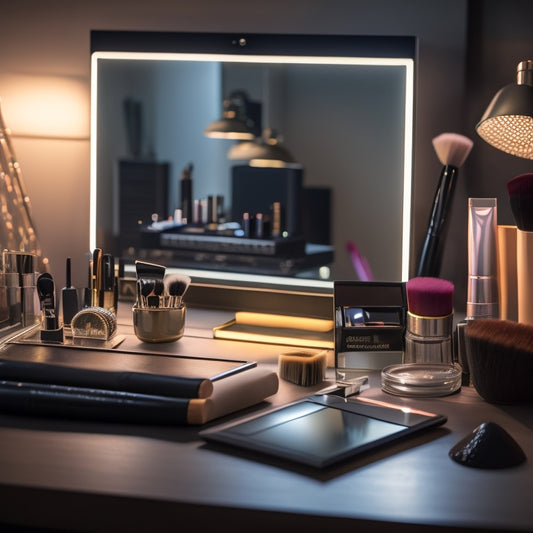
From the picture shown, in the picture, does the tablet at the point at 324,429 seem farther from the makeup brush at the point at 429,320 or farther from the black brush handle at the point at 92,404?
the makeup brush at the point at 429,320

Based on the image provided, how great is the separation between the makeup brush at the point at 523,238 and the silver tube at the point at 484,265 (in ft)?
0.12

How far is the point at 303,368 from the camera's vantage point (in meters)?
1.13

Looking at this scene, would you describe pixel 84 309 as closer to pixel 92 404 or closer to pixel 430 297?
pixel 92 404

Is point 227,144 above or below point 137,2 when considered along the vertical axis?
below

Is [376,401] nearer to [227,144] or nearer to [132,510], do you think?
[132,510]

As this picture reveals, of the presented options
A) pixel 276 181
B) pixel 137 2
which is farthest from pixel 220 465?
pixel 137 2

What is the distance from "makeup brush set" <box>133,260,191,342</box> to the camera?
1305mm

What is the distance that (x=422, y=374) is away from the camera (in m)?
1.13

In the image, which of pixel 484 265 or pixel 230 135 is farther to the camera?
pixel 230 135

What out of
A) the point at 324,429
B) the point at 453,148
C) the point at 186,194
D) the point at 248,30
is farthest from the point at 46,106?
the point at 324,429

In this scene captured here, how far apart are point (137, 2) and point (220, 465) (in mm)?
1033

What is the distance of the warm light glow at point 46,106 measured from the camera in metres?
1.65

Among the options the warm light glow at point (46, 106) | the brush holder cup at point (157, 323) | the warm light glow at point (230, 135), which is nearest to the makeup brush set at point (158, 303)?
the brush holder cup at point (157, 323)

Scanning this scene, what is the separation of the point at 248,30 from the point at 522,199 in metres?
0.67
